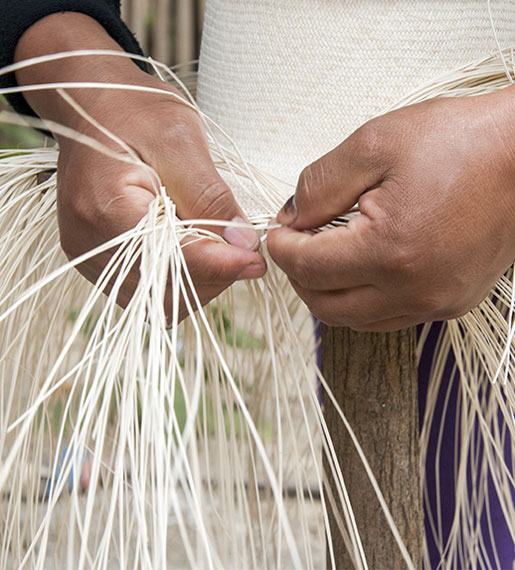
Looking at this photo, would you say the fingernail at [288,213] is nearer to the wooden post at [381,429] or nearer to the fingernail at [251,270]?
the fingernail at [251,270]

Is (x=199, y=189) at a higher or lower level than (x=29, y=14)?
lower

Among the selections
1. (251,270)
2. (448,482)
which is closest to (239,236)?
(251,270)

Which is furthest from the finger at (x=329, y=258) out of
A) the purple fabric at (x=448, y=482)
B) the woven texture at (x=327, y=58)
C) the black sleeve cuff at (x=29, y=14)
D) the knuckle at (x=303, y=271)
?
the purple fabric at (x=448, y=482)

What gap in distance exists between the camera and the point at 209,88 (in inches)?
24.4

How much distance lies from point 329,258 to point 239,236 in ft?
0.22

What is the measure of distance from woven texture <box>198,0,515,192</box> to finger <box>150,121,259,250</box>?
112 millimetres

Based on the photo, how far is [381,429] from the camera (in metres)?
0.62

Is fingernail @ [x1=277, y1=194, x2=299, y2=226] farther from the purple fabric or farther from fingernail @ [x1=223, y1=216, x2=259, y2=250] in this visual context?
the purple fabric

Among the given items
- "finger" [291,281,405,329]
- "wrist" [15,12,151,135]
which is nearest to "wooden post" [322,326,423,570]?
"finger" [291,281,405,329]

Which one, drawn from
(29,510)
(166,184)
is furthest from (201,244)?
(29,510)

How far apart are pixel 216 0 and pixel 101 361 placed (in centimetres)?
32

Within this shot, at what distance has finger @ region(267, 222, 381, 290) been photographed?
433mm

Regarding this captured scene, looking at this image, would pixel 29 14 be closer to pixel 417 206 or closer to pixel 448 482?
pixel 417 206

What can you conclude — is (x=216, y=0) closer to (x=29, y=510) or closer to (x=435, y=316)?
(x=435, y=316)
